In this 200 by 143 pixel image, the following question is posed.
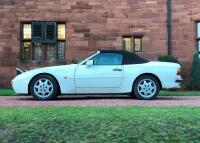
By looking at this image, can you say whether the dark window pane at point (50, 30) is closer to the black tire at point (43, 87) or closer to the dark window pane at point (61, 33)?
the dark window pane at point (61, 33)

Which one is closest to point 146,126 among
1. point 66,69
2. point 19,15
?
point 66,69

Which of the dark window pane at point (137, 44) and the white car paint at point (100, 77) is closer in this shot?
the white car paint at point (100, 77)

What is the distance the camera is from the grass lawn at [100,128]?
7.19 m

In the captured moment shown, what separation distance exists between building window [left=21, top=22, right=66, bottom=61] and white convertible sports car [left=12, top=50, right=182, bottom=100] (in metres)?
6.61

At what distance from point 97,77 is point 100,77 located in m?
0.07

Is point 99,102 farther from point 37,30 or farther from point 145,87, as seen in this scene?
point 37,30

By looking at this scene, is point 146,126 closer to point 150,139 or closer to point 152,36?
point 150,139

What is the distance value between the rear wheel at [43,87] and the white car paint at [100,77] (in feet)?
0.36

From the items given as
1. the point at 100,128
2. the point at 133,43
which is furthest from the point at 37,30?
the point at 100,128

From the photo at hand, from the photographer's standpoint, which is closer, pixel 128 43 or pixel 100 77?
pixel 100 77

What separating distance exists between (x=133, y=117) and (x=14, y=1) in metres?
13.2

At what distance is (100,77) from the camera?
13.4 m

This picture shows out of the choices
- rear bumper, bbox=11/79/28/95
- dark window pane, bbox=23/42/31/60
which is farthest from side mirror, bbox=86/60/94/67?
dark window pane, bbox=23/42/31/60

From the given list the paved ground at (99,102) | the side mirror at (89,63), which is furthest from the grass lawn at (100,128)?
the side mirror at (89,63)
